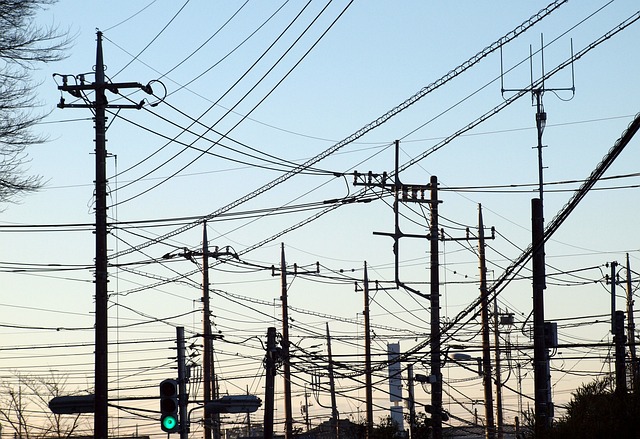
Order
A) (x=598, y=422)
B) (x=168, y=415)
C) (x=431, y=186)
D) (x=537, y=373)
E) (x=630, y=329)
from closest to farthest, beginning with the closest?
(x=598, y=422), (x=537, y=373), (x=168, y=415), (x=431, y=186), (x=630, y=329)

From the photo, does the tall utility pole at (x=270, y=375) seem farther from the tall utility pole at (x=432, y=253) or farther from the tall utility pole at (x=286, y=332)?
the tall utility pole at (x=286, y=332)

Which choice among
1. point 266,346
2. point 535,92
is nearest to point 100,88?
point 266,346

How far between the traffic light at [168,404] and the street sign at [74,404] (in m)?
2.17

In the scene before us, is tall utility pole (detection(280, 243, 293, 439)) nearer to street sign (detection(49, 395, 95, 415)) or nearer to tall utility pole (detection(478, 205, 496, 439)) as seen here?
tall utility pole (detection(478, 205, 496, 439))

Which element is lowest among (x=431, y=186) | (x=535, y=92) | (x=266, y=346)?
(x=266, y=346)

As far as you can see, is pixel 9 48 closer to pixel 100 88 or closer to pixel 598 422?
pixel 100 88

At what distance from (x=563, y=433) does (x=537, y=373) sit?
203 cm

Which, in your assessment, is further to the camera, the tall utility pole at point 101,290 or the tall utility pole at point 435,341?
the tall utility pole at point 435,341

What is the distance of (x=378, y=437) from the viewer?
51.3 meters

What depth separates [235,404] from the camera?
34.7 m

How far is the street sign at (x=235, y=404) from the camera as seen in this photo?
113 ft

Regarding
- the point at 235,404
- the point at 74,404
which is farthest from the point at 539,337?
the point at 74,404

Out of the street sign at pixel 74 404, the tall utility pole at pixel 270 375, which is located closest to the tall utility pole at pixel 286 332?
the tall utility pole at pixel 270 375

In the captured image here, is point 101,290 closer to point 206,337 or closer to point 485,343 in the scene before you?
point 206,337
